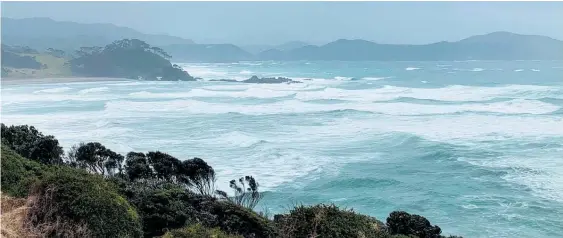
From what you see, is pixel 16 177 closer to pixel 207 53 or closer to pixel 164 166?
Answer: pixel 164 166

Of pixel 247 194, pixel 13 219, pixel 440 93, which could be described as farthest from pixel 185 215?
pixel 440 93

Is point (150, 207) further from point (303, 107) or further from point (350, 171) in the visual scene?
point (303, 107)

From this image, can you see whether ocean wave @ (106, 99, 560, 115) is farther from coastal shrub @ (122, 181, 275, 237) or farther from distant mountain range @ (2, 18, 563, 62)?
distant mountain range @ (2, 18, 563, 62)

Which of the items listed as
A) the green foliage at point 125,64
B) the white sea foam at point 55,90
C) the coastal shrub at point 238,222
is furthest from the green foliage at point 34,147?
the green foliage at point 125,64

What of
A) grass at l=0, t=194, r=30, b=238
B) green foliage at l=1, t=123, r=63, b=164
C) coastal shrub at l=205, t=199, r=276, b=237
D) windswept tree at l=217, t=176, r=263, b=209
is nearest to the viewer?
grass at l=0, t=194, r=30, b=238

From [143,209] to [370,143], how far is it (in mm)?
24648

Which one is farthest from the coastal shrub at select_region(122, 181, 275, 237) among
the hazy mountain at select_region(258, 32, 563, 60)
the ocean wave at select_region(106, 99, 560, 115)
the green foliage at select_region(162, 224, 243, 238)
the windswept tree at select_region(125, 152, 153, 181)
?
the hazy mountain at select_region(258, 32, 563, 60)

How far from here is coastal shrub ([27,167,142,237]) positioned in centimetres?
891

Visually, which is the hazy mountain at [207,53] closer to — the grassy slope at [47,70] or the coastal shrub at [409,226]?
the grassy slope at [47,70]

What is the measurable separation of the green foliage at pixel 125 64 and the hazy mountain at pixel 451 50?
83.3 meters

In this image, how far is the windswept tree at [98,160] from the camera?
2175 cm

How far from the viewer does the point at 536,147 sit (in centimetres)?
3319

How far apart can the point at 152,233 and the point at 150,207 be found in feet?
2.95

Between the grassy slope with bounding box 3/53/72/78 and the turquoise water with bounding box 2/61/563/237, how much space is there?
33060 millimetres
